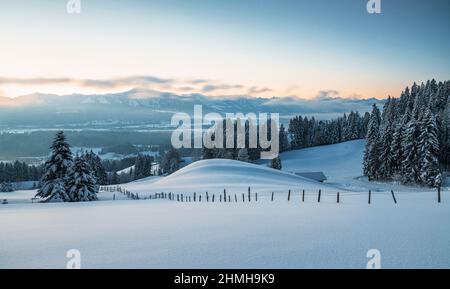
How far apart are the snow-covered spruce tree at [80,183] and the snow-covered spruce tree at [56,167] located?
747 millimetres

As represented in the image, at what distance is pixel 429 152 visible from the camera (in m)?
66.8

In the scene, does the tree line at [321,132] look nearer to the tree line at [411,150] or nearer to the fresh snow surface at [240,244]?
the tree line at [411,150]

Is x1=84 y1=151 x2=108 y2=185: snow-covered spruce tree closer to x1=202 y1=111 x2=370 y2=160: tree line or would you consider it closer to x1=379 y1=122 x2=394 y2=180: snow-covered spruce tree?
x1=202 y1=111 x2=370 y2=160: tree line

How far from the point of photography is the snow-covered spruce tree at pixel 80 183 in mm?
44125

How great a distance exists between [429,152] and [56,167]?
62766 millimetres

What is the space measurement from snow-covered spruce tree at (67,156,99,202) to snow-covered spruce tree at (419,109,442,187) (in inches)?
2271

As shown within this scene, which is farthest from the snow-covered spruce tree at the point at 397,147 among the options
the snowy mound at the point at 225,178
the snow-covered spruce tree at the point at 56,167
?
the snow-covered spruce tree at the point at 56,167

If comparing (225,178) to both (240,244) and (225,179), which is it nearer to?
(225,179)

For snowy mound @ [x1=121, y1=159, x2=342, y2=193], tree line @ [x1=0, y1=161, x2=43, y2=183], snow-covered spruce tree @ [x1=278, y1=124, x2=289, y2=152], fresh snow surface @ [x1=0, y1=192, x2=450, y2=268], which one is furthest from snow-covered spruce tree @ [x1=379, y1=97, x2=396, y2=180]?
tree line @ [x1=0, y1=161, x2=43, y2=183]

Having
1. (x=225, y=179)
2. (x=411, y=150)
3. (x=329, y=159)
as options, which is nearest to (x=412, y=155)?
(x=411, y=150)

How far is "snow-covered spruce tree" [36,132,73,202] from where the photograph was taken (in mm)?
44594
